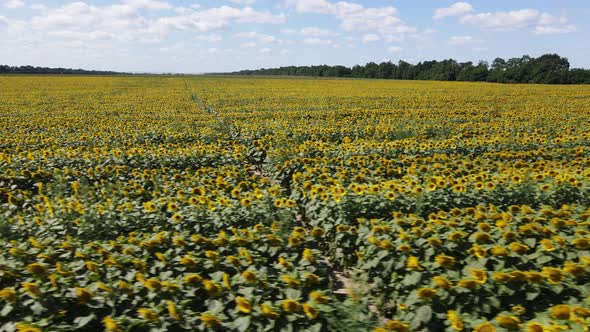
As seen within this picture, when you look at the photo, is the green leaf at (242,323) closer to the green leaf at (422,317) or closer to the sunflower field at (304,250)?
the sunflower field at (304,250)

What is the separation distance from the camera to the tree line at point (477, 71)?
52.4 metres

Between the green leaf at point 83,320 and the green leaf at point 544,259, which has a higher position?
the green leaf at point 544,259

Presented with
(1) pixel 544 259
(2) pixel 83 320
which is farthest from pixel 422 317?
(2) pixel 83 320

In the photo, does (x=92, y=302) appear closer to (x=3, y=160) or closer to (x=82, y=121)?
(x=3, y=160)

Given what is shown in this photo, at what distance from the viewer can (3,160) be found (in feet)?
22.3

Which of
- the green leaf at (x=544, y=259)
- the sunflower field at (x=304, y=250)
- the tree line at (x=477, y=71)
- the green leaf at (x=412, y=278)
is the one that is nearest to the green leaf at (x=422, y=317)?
the sunflower field at (x=304, y=250)

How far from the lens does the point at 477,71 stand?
5859 centimetres

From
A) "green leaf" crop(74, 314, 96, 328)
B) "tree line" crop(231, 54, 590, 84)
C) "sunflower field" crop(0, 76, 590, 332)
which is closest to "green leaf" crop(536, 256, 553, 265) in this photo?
"sunflower field" crop(0, 76, 590, 332)

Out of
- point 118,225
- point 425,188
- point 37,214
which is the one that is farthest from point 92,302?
point 425,188

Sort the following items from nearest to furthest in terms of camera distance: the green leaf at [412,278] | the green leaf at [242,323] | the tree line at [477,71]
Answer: the green leaf at [242,323] → the green leaf at [412,278] → the tree line at [477,71]

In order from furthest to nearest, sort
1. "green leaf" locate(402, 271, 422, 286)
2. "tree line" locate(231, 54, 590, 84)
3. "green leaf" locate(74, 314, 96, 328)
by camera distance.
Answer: "tree line" locate(231, 54, 590, 84) → "green leaf" locate(402, 271, 422, 286) → "green leaf" locate(74, 314, 96, 328)

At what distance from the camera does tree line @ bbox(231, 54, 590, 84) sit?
52.4 meters

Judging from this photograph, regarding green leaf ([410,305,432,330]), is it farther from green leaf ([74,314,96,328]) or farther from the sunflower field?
green leaf ([74,314,96,328])

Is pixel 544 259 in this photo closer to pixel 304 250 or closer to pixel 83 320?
pixel 304 250
